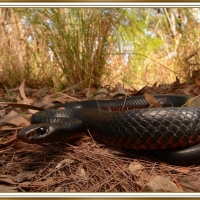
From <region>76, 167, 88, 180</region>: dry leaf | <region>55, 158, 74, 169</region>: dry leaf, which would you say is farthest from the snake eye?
<region>76, 167, 88, 180</region>: dry leaf

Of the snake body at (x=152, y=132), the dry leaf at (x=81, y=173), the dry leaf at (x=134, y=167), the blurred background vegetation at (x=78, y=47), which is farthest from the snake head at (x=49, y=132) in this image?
the blurred background vegetation at (x=78, y=47)

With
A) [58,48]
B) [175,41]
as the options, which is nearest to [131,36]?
[175,41]

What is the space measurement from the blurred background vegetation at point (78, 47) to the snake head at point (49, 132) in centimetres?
240

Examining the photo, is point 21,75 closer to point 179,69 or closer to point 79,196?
point 179,69

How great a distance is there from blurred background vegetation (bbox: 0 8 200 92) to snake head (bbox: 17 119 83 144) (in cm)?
240

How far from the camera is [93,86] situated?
18.7 feet

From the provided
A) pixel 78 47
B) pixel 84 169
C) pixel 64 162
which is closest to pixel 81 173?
pixel 84 169

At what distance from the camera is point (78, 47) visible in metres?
5.50

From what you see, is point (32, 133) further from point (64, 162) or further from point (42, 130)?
point (64, 162)

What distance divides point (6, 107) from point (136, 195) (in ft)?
8.50

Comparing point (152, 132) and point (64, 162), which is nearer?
point (64, 162)

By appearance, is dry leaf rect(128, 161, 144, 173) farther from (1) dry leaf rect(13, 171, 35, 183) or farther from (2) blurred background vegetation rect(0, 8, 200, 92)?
(2) blurred background vegetation rect(0, 8, 200, 92)

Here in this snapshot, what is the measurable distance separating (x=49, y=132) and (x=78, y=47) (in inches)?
133

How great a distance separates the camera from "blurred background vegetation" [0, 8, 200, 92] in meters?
5.49
